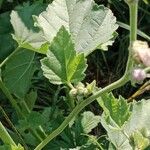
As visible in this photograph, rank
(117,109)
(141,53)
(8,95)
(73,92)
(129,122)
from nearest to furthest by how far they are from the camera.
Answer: (141,53) < (73,92) < (117,109) < (129,122) < (8,95)

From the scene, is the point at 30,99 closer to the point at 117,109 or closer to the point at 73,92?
the point at 117,109

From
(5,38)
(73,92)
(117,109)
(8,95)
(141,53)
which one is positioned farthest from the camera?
(5,38)

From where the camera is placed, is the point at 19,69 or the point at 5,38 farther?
the point at 5,38

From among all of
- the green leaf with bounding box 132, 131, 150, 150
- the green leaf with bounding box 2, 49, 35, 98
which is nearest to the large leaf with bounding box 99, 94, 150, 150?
the green leaf with bounding box 132, 131, 150, 150

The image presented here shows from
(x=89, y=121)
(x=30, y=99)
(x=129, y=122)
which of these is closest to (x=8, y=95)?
(x=30, y=99)

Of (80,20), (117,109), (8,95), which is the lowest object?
(117,109)

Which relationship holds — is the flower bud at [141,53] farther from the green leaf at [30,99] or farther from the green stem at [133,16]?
the green leaf at [30,99]

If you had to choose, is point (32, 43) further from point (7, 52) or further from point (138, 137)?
point (138, 137)
